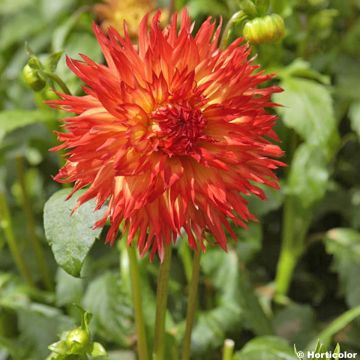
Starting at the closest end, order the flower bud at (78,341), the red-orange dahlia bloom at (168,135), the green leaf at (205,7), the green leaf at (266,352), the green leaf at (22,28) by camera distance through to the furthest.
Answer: the red-orange dahlia bloom at (168,135)
the flower bud at (78,341)
the green leaf at (266,352)
the green leaf at (205,7)
the green leaf at (22,28)

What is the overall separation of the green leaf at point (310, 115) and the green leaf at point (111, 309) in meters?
0.41

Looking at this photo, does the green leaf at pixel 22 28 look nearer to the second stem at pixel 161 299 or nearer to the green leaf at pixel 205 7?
the green leaf at pixel 205 7

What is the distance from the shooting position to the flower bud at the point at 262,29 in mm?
927

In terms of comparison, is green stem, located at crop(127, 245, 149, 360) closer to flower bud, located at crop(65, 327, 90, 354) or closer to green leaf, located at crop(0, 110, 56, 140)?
flower bud, located at crop(65, 327, 90, 354)

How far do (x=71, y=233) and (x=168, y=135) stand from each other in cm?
19

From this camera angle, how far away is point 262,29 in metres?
0.93

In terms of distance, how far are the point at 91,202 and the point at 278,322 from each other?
617 mm

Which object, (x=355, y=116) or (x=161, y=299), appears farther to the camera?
(x=355, y=116)

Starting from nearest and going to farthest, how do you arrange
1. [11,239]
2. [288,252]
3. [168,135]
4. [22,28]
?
[168,135]
[11,239]
[288,252]
[22,28]

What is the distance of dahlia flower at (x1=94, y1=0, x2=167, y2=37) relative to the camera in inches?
59.7

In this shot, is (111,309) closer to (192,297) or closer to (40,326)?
(40,326)

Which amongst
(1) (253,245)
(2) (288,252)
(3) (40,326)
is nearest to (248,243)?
(1) (253,245)

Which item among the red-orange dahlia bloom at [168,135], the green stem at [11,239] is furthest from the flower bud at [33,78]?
the green stem at [11,239]

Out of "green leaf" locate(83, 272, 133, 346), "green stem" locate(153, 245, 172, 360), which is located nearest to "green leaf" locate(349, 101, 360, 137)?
"green leaf" locate(83, 272, 133, 346)
